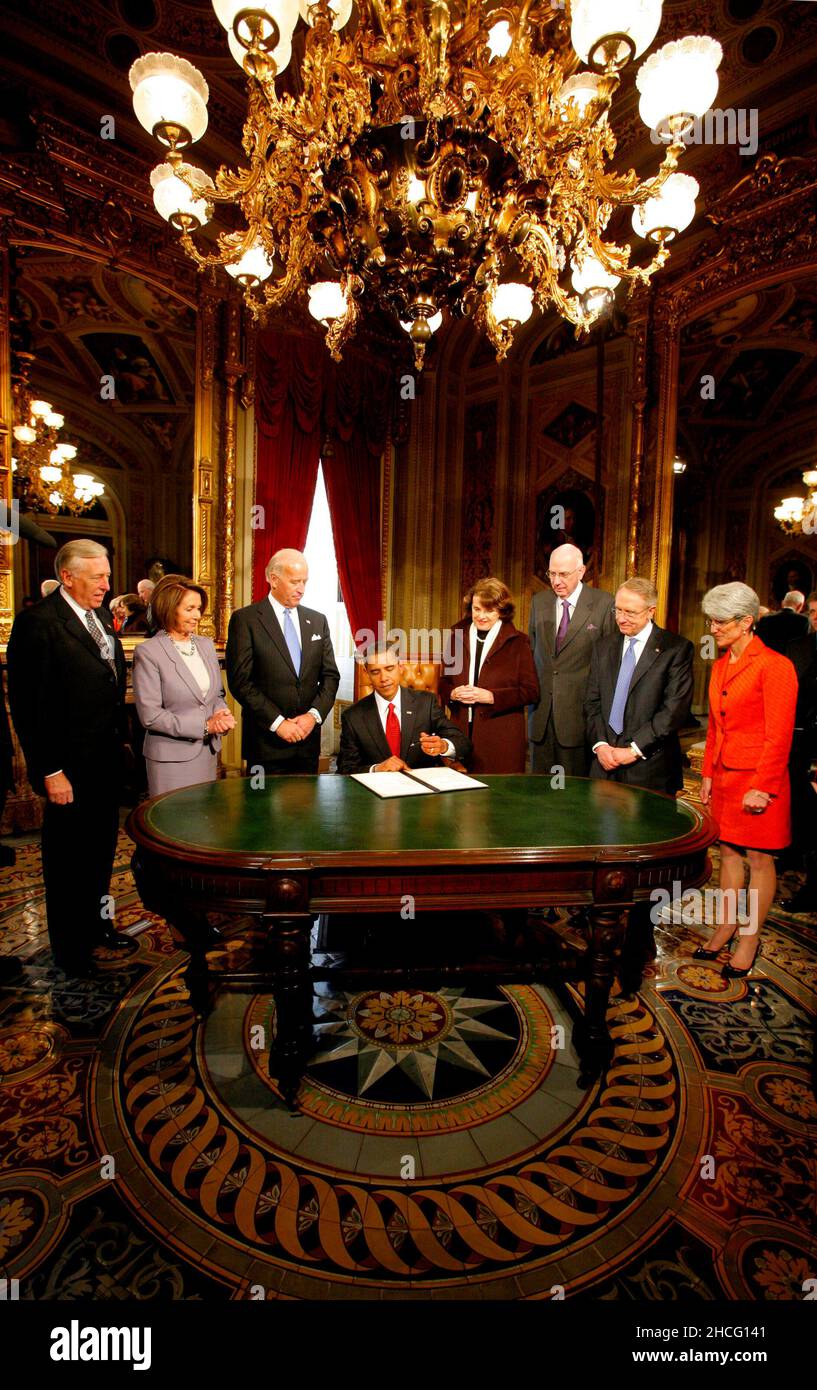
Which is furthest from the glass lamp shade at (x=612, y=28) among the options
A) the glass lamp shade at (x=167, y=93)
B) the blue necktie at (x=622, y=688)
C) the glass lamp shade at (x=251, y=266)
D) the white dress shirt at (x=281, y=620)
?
the white dress shirt at (x=281, y=620)

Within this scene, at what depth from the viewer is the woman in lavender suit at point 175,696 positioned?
3.06 m

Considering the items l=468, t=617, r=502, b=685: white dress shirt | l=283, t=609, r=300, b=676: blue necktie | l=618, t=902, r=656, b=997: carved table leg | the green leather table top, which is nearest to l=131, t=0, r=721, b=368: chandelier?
l=468, t=617, r=502, b=685: white dress shirt

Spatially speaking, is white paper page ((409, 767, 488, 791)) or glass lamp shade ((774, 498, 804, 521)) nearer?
white paper page ((409, 767, 488, 791))

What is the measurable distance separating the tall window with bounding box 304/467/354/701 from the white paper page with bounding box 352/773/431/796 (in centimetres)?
479

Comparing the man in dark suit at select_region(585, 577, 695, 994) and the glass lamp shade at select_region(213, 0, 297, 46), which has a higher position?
the glass lamp shade at select_region(213, 0, 297, 46)

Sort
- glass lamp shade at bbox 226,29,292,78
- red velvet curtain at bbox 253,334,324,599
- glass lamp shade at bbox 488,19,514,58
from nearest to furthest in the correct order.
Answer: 1. glass lamp shade at bbox 226,29,292,78
2. glass lamp shade at bbox 488,19,514,58
3. red velvet curtain at bbox 253,334,324,599

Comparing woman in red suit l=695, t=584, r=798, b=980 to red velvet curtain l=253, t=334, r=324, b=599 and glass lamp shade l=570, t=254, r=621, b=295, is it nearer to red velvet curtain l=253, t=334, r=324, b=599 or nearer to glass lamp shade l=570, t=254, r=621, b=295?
glass lamp shade l=570, t=254, r=621, b=295

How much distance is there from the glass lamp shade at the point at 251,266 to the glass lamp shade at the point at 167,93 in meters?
0.73

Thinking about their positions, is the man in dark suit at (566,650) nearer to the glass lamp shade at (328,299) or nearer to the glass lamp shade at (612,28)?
the glass lamp shade at (328,299)

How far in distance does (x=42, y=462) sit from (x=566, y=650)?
561cm

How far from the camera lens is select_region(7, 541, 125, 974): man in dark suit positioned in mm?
2793

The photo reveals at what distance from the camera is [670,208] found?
9.36 feet

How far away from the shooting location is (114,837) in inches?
124

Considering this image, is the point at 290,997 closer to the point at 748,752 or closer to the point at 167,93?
the point at 748,752
